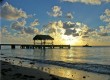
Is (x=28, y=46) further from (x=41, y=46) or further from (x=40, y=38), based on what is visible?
(x=40, y=38)

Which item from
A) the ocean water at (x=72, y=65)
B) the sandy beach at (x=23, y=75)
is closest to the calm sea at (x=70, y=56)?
the ocean water at (x=72, y=65)

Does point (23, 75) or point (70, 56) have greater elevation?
point (70, 56)

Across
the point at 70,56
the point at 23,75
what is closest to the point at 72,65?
the point at 23,75

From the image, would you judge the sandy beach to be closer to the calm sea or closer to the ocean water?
the ocean water

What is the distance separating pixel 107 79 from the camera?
20.2m

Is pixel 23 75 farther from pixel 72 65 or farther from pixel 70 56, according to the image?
pixel 70 56

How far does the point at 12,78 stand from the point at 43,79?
211 centimetres

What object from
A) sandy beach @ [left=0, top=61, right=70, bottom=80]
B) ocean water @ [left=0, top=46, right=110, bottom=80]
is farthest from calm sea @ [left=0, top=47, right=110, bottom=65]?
sandy beach @ [left=0, top=61, right=70, bottom=80]

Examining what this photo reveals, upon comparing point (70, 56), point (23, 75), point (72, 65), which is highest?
point (70, 56)

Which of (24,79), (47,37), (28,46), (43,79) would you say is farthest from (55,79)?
(28,46)

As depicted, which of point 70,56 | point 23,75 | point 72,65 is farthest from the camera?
point 70,56

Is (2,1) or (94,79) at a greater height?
(2,1)

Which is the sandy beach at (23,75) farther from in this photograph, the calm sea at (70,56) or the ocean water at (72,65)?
the calm sea at (70,56)

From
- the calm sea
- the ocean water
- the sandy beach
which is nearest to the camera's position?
the sandy beach
